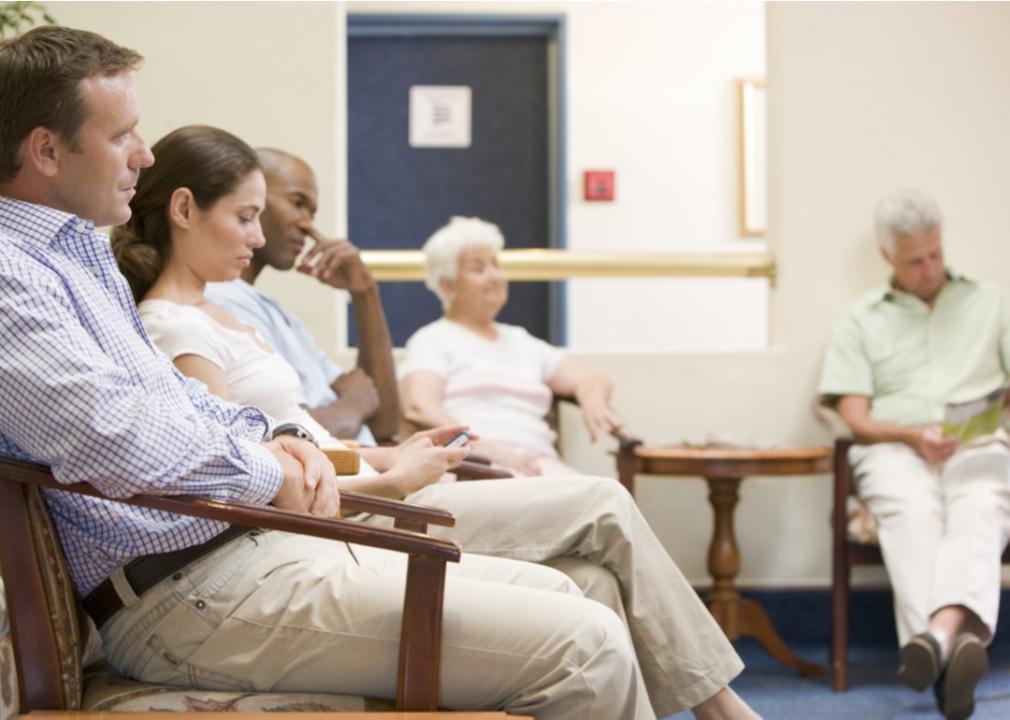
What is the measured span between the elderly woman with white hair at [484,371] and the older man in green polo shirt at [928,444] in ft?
2.63

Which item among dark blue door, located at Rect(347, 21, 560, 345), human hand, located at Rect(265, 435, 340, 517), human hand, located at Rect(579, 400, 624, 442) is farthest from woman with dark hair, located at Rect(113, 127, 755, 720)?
dark blue door, located at Rect(347, 21, 560, 345)

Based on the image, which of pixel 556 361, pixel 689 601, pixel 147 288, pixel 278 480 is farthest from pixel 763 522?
pixel 278 480

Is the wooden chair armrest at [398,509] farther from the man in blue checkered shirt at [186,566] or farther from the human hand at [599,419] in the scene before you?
the human hand at [599,419]

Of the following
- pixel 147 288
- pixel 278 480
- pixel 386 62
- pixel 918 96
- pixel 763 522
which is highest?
pixel 386 62

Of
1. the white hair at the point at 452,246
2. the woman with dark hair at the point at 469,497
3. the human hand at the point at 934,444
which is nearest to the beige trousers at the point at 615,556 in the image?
the woman with dark hair at the point at 469,497

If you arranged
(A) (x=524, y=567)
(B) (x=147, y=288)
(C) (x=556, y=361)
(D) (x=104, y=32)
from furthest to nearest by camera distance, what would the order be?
(D) (x=104, y=32)
(C) (x=556, y=361)
(B) (x=147, y=288)
(A) (x=524, y=567)

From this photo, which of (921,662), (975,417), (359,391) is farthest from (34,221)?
(975,417)

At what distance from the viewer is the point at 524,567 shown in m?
1.80

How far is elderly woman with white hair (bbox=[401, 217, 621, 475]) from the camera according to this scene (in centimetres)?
346

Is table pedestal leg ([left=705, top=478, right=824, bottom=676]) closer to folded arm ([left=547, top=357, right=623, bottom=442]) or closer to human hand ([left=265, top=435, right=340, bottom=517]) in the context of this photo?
folded arm ([left=547, top=357, right=623, bottom=442])

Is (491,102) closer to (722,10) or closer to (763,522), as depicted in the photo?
(722,10)

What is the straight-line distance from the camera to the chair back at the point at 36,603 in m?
1.45

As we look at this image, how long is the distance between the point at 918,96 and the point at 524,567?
289cm

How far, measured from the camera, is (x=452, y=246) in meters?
3.72
